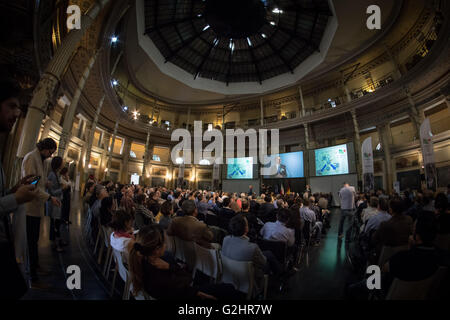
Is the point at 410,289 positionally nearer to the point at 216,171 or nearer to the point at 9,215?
the point at 9,215

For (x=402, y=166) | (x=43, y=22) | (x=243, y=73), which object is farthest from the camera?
(x=243, y=73)

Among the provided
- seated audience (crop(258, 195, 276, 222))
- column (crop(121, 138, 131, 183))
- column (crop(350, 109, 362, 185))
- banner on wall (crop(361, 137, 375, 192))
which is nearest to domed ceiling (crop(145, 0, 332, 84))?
column (crop(350, 109, 362, 185))

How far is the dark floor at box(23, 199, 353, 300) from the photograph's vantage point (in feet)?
7.42

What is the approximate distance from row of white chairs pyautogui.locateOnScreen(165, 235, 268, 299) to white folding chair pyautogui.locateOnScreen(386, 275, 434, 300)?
3.97 ft

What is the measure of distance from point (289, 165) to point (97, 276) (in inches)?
645

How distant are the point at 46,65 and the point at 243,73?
55.0 ft

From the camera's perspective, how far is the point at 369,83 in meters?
15.0

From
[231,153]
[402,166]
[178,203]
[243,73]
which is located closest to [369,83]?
[402,166]

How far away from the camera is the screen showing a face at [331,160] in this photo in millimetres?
14203

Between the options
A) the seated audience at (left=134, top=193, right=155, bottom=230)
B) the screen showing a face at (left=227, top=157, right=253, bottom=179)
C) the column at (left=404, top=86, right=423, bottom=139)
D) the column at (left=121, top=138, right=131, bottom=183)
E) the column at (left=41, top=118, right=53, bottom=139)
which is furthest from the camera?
the column at (left=121, top=138, right=131, bottom=183)

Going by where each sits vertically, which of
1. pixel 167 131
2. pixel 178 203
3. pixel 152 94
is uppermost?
pixel 152 94

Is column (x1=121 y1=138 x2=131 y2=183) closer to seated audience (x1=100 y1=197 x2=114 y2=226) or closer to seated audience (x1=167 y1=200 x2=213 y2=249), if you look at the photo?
seated audience (x1=100 y1=197 x2=114 y2=226)

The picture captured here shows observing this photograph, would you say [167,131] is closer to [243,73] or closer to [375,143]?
[243,73]

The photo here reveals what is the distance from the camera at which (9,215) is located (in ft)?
3.85
